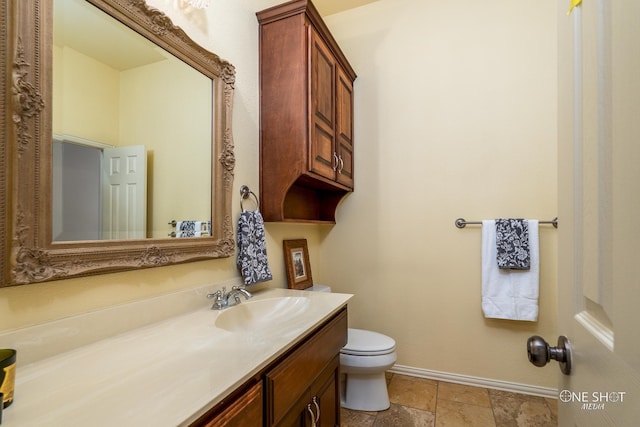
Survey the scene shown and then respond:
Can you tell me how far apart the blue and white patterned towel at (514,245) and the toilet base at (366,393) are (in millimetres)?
1070

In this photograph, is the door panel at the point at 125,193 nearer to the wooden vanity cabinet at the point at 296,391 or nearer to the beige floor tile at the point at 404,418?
the wooden vanity cabinet at the point at 296,391

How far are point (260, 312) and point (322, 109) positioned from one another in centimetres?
119

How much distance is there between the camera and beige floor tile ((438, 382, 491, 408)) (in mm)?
1922

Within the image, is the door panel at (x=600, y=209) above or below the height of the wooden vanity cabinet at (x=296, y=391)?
above

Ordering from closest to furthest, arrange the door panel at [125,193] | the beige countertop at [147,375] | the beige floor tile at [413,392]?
the beige countertop at [147,375] → the door panel at [125,193] → the beige floor tile at [413,392]

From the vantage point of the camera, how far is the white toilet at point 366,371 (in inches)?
69.7

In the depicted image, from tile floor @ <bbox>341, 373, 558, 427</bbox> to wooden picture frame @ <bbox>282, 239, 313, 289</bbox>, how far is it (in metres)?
0.81

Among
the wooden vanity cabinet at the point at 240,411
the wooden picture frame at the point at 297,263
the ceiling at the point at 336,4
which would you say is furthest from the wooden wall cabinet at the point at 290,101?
the wooden vanity cabinet at the point at 240,411

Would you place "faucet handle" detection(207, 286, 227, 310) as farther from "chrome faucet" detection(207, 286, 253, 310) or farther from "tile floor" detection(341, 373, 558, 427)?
"tile floor" detection(341, 373, 558, 427)

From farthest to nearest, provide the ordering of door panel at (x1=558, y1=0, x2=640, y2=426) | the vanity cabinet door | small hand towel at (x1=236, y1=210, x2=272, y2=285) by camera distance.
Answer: small hand towel at (x1=236, y1=210, x2=272, y2=285), the vanity cabinet door, door panel at (x1=558, y1=0, x2=640, y2=426)

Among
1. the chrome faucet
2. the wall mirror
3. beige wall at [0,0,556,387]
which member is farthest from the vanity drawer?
beige wall at [0,0,556,387]

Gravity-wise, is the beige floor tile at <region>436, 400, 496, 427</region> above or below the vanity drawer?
below

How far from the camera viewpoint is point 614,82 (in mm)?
416

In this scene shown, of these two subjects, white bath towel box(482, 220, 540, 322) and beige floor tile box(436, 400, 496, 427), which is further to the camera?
white bath towel box(482, 220, 540, 322)
